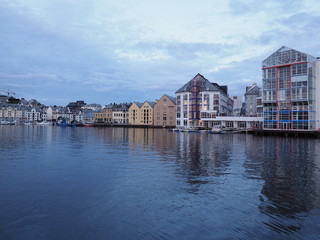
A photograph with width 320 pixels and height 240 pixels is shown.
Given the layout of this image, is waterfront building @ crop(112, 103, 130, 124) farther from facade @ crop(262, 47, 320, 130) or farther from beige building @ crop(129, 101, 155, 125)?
facade @ crop(262, 47, 320, 130)

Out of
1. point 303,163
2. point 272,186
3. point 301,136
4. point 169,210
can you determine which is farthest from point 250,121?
point 169,210

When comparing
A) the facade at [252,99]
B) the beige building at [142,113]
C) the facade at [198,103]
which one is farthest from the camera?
the beige building at [142,113]

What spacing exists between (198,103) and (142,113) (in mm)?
55533

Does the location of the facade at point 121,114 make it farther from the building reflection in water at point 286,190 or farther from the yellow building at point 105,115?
the building reflection in water at point 286,190

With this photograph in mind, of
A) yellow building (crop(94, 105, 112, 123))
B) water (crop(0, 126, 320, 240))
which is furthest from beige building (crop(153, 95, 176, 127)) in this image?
water (crop(0, 126, 320, 240))

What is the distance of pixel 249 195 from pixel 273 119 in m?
72.7

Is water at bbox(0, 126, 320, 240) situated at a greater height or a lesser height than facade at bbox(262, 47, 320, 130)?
lesser

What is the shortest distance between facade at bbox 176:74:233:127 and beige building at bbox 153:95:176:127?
24.2 m

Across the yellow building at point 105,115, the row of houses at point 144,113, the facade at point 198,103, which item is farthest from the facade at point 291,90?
the yellow building at point 105,115

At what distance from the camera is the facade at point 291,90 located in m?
73.2

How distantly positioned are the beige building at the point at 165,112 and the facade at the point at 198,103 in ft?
79.5

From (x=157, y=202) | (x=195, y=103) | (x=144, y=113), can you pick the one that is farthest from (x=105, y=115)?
(x=157, y=202)

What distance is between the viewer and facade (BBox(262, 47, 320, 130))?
240ft

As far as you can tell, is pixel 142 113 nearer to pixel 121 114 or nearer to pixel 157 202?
pixel 121 114
